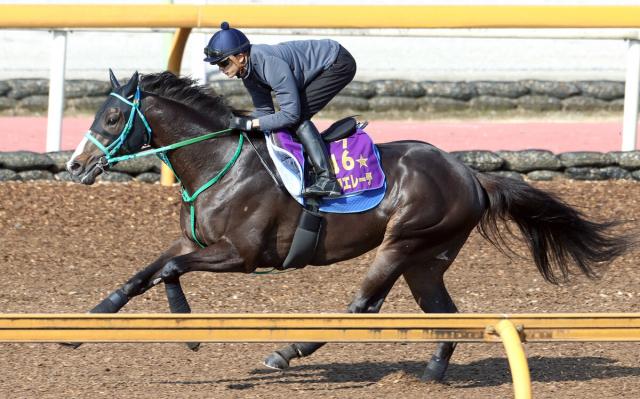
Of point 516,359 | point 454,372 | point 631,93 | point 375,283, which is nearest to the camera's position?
point 516,359

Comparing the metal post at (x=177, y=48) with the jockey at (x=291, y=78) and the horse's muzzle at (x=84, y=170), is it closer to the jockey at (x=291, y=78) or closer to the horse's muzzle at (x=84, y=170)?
the jockey at (x=291, y=78)

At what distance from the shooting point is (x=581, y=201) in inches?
401

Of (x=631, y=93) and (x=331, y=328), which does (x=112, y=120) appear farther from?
(x=631, y=93)

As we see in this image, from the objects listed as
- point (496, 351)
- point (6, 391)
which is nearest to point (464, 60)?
point (496, 351)

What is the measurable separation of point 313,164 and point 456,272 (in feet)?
9.25

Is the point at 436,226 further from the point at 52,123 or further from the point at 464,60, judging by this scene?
the point at 464,60

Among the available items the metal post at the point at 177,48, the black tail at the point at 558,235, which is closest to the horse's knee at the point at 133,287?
the black tail at the point at 558,235

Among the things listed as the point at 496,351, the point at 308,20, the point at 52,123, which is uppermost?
the point at 308,20

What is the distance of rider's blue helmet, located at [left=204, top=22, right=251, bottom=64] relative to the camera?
6180 mm

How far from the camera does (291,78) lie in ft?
20.5

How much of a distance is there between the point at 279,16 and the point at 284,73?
4050mm

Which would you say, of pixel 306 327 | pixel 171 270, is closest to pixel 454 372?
pixel 171 270

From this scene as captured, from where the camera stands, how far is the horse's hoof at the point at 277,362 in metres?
6.58

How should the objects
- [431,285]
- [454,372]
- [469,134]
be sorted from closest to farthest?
[431,285], [454,372], [469,134]
